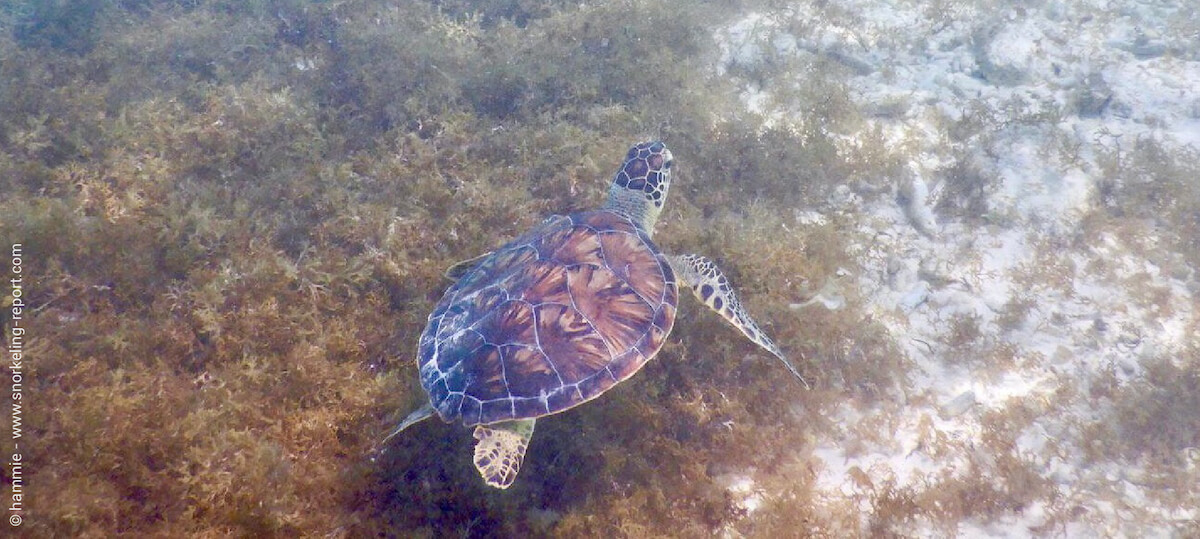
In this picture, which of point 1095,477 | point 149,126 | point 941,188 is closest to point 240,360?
point 149,126

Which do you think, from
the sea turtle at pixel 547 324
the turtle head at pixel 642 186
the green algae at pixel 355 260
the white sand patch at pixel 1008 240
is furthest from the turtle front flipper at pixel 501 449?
the white sand patch at pixel 1008 240

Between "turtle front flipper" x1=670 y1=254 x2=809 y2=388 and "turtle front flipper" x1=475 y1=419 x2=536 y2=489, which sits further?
"turtle front flipper" x1=670 y1=254 x2=809 y2=388

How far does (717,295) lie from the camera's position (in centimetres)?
306

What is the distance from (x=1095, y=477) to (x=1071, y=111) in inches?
159

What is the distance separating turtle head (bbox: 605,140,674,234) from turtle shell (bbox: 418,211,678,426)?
45 cm

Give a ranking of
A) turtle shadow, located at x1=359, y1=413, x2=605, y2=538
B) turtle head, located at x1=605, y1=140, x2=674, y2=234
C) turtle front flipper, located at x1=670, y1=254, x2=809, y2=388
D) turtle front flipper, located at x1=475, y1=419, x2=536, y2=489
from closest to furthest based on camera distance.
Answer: turtle front flipper, located at x1=475, y1=419, x2=536, y2=489 → turtle shadow, located at x1=359, y1=413, x2=605, y2=538 → turtle front flipper, located at x1=670, y1=254, x2=809, y2=388 → turtle head, located at x1=605, y1=140, x2=674, y2=234

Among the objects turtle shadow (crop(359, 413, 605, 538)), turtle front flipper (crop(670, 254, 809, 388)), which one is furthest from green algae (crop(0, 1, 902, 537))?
turtle front flipper (crop(670, 254, 809, 388))

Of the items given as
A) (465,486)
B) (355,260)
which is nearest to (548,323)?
(465,486)

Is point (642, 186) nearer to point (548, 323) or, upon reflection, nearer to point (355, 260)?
point (548, 323)

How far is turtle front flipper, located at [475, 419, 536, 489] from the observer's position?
2467mm

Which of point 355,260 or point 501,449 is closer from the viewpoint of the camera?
point 501,449

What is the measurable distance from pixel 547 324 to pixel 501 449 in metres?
0.64

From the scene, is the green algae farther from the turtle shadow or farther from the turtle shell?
the turtle shell

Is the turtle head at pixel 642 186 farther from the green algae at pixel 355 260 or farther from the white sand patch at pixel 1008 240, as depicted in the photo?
the white sand patch at pixel 1008 240
